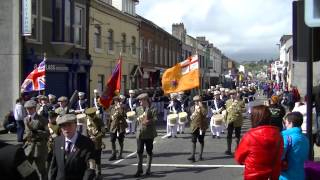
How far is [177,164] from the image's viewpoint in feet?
44.1

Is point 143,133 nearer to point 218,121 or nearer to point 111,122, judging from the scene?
point 111,122

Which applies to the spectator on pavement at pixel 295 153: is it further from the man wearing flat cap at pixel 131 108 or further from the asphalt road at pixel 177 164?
the man wearing flat cap at pixel 131 108

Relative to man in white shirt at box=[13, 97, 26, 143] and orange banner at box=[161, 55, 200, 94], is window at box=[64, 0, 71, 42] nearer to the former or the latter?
man in white shirt at box=[13, 97, 26, 143]

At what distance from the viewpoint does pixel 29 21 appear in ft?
73.8

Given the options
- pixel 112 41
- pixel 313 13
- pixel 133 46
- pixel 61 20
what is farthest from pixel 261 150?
pixel 133 46

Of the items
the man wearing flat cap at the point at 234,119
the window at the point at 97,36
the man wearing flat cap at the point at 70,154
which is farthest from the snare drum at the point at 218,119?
the window at the point at 97,36

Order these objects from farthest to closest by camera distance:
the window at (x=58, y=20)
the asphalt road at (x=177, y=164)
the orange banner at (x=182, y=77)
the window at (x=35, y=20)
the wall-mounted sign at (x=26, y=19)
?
the window at (x=58, y=20) < the window at (x=35, y=20) < the wall-mounted sign at (x=26, y=19) < the orange banner at (x=182, y=77) < the asphalt road at (x=177, y=164)

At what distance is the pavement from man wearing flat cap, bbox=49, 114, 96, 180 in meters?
4.64

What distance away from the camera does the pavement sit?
11.9 metres

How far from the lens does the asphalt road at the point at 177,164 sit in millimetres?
11922

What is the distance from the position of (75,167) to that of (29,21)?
17.3m

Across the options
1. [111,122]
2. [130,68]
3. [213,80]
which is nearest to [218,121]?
[111,122]

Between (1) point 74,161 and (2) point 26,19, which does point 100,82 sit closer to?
(2) point 26,19

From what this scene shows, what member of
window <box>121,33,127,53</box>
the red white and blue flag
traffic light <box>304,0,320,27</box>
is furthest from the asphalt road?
window <box>121,33,127,53</box>
